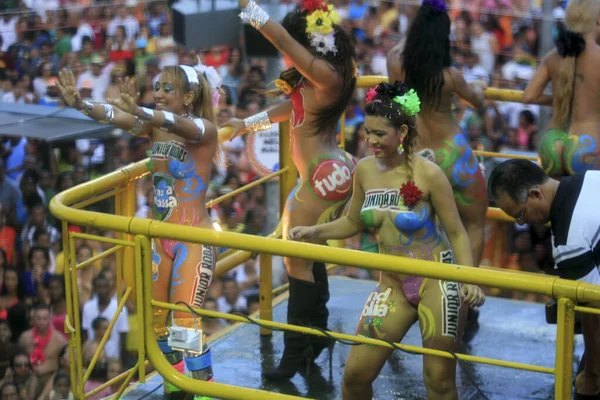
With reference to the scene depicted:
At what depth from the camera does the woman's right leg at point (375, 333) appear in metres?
4.44

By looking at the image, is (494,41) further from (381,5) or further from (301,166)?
(301,166)

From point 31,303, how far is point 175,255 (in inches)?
127

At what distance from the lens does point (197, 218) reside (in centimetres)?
533

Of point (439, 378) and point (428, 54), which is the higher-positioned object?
point (428, 54)

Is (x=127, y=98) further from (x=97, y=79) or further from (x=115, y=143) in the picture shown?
(x=97, y=79)

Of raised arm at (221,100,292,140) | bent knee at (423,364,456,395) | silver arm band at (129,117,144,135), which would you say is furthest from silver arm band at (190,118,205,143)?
bent knee at (423,364,456,395)

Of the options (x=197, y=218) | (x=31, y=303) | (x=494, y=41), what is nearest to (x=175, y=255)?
(x=197, y=218)

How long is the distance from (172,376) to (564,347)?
1.72 metres

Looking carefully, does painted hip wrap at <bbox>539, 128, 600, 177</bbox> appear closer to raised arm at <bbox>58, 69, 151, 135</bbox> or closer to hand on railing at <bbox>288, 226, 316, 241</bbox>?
hand on railing at <bbox>288, 226, 316, 241</bbox>

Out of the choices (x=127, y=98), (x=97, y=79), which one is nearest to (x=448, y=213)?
(x=127, y=98)

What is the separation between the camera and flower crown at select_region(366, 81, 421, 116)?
14.8 feet

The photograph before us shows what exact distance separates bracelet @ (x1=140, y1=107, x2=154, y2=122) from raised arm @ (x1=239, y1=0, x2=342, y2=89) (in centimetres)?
84

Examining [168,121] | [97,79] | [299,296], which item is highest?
[168,121]

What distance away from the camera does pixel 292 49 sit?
5391 millimetres
